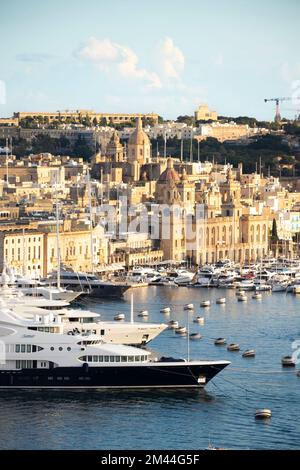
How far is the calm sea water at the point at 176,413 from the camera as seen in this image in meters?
16.5

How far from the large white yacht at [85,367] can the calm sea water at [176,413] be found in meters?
0.14

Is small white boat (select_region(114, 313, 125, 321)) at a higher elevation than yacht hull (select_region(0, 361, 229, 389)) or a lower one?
lower

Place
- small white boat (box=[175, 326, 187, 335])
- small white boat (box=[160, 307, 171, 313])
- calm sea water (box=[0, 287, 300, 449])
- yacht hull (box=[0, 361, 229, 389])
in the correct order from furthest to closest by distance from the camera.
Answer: small white boat (box=[160, 307, 171, 313]) < small white boat (box=[175, 326, 187, 335]) < yacht hull (box=[0, 361, 229, 389]) < calm sea water (box=[0, 287, 300, 449])

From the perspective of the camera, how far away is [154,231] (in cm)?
3575

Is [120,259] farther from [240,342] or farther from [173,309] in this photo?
[240,342]

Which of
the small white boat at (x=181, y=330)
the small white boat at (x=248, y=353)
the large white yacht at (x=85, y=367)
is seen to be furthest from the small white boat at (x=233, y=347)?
the large white yacht at (x=85, y=367)

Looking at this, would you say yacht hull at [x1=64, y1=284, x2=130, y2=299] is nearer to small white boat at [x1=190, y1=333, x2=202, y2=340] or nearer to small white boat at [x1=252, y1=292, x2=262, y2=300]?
small white boat at [x1=252, y1=292, x2=262, y2=300]

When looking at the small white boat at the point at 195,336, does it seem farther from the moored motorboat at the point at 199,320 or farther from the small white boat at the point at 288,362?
the small white boat at the point at 288,362

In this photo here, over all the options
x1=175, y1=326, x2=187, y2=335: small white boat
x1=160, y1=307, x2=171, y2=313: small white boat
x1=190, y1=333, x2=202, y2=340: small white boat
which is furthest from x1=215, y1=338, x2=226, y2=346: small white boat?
x1=160, y1=307, x2=171, y2=313: small white boat

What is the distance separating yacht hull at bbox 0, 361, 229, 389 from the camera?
18.8 metres

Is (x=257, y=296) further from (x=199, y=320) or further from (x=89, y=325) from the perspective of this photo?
(x=89, y=325)

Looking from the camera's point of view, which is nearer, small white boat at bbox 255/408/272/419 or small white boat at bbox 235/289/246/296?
small white boat at bbox 255/408/272/419

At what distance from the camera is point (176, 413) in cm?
1769
